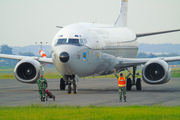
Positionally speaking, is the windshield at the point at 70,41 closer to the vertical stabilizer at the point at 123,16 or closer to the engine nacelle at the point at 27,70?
the engine nacelle at the point at 27,70

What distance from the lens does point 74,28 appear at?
25578mm

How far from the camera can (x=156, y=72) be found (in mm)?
27562

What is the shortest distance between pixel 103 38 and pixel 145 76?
4.16 metres

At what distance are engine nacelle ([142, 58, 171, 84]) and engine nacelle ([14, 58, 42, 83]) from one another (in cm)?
771

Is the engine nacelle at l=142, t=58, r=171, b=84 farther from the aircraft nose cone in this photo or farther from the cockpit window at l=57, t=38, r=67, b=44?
the aircraft nose cone

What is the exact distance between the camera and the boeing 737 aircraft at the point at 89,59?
23531 mm

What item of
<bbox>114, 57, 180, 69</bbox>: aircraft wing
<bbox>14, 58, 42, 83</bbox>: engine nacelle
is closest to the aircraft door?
<bbox>114, 57, 180, 69</bbox>: aircraft wing

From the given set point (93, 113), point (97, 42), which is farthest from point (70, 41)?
point (93, 113)

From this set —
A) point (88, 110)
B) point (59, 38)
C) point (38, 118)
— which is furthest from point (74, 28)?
point (38, 118)

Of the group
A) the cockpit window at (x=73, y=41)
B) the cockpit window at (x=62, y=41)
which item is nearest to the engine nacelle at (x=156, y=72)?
the cockpit window at (x=73, y=41)

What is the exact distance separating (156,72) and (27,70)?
9608mm

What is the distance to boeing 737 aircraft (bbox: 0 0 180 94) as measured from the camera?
926 inches

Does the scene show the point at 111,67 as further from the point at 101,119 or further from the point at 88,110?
the point at 101,119

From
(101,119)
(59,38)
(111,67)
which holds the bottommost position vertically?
(101,119)
